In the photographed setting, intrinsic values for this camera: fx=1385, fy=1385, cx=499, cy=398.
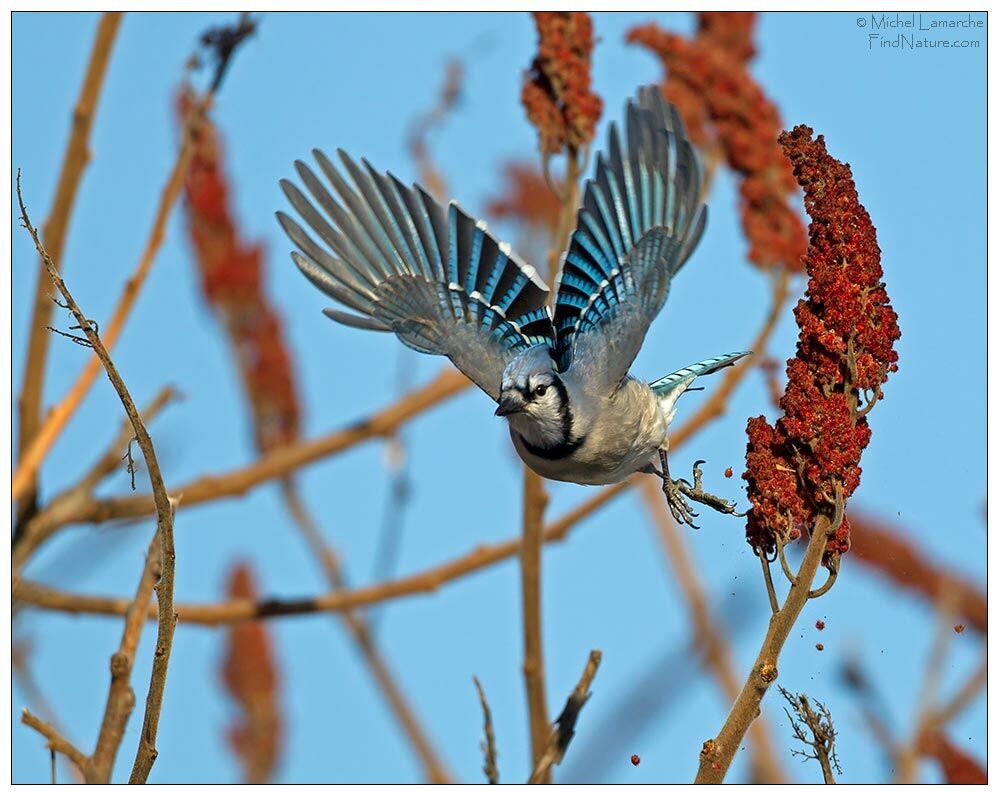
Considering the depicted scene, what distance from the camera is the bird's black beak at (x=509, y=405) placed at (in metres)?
4.53

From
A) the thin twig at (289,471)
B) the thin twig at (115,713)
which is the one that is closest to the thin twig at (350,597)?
the thin twig at (289,471)

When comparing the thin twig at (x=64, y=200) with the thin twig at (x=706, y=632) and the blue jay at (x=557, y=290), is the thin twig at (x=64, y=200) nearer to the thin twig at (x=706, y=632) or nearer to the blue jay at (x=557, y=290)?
the blue jay at (x=557, y=290)

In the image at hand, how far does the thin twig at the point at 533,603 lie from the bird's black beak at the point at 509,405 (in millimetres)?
327

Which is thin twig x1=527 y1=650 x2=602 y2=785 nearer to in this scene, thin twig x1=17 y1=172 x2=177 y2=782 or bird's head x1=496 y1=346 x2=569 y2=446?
bird's head x1=496 y1=346 x2=569 y2=446

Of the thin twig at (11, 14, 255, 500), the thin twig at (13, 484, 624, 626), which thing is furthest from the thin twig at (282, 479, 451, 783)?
the thin twig at (11, 14, 255, 500)

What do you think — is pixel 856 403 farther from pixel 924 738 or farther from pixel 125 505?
pixel 125 505

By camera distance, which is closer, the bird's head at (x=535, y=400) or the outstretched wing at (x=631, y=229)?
the bird's head at (x=535, y=400)

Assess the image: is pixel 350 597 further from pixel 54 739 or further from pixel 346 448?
pixel 54 739

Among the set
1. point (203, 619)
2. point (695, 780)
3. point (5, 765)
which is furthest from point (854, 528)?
point (203, 619)

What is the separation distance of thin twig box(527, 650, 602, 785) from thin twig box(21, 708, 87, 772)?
1.29m

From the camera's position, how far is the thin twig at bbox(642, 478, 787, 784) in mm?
5613

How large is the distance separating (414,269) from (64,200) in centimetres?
132

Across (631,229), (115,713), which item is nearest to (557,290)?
(631,229)

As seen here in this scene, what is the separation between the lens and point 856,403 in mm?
3361
